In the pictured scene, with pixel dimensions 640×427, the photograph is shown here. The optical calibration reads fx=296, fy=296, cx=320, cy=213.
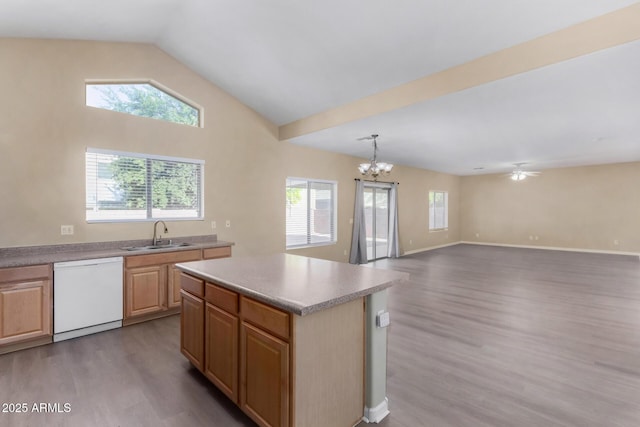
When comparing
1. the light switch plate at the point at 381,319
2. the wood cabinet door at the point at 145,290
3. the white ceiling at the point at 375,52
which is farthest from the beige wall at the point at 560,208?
the wood cabinet door at the point at 145,290

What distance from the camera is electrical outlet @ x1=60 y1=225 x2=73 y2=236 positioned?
11.3 feet

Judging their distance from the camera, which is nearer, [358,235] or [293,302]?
[293,302]

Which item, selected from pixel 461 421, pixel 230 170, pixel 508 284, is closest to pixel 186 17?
pixel 230 170

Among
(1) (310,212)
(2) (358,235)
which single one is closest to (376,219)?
(2) (358,235)

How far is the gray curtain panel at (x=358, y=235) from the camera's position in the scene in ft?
23.5

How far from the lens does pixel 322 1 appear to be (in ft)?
9.32

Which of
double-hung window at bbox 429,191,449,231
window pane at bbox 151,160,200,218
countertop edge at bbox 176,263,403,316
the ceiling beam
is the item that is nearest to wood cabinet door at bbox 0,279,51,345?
window pane at bbox 151,160,200,218

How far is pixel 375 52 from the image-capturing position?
3.35 meters

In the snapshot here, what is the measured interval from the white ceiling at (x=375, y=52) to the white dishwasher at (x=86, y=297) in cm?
253

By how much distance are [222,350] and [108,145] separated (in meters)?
3.19

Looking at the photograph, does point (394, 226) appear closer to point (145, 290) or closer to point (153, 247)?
point (153, 247)

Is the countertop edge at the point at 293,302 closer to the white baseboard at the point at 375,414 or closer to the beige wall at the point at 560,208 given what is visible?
the white baseboard at the point at 375,414

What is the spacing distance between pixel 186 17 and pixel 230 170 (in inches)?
86.1

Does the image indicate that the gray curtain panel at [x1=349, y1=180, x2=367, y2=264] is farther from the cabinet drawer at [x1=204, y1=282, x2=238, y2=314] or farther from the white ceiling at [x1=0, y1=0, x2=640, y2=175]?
the cabinet drawer at [x1=204, y1=282, x2=238, y2=314]
